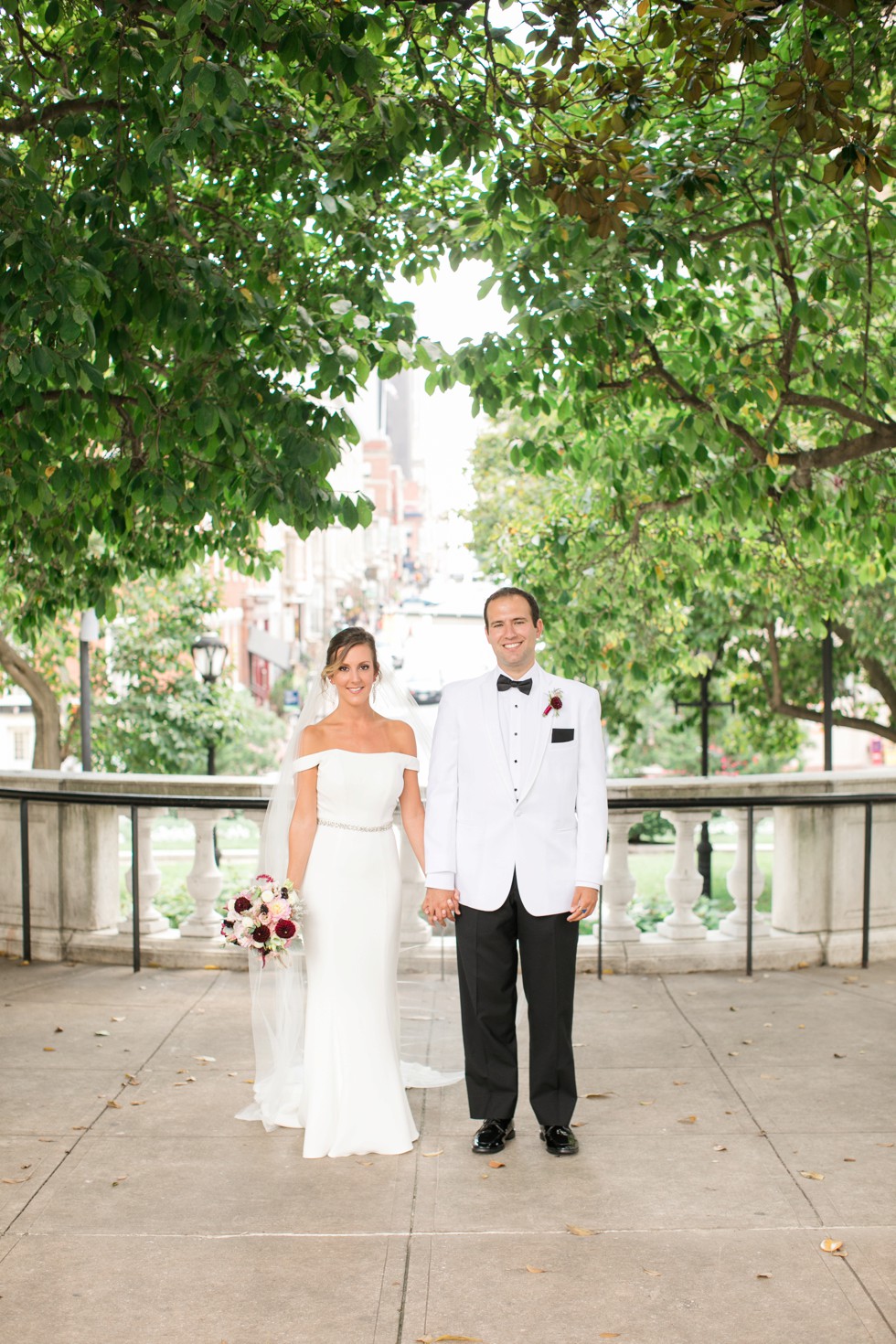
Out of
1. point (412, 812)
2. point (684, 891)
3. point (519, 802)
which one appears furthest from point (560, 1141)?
point (684, 891)

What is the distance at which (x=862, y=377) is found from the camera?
8.76m

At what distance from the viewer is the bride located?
17.8 feet

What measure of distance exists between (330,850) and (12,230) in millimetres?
3231

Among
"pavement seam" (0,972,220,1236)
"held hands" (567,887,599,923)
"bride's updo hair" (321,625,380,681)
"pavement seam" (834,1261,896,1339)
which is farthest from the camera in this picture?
"bride's updo hair" (321,625,380,681)

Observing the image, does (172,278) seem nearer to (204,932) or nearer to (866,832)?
(204,932)

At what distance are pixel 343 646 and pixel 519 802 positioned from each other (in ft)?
3.46

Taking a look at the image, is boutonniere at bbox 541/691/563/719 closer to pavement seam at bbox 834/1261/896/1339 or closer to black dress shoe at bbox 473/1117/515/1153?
black dress shoe at bbox 473/1117/515/1153

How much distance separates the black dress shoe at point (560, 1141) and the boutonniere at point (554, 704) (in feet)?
5.58

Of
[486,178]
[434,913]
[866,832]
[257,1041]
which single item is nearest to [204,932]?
[257,1041]

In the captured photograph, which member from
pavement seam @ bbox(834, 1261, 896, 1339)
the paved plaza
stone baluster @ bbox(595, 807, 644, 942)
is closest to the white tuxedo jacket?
the paved plaza

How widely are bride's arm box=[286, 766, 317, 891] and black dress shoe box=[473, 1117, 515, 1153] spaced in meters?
1.31

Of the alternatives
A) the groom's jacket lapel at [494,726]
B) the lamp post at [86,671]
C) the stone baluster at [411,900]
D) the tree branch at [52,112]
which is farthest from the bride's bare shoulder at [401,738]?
the lamp post at [86,671]

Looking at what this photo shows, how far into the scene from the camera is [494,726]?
5.33 metres

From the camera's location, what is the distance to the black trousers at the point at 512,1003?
5.32 metres
